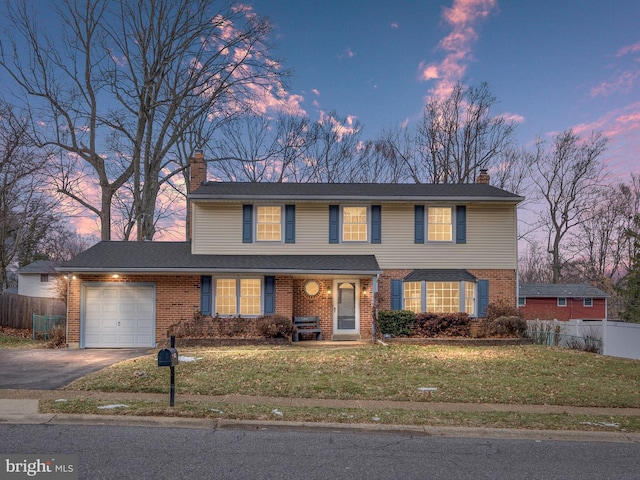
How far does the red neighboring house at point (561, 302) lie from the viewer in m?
34.4

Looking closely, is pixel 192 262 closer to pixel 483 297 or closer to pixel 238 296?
pixel 238 296

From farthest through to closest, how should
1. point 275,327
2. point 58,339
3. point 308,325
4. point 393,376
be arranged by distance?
point 308,325 → point 58,339 → point 275,327 → point 393,376

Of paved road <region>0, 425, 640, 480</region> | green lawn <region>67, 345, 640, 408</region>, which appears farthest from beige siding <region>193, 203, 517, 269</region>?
paved road <region>0, 425, 640, 480</region>

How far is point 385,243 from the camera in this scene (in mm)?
18391

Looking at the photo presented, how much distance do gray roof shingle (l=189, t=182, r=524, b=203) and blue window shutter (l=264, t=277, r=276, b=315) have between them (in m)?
3.33

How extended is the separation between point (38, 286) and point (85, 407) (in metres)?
39.6

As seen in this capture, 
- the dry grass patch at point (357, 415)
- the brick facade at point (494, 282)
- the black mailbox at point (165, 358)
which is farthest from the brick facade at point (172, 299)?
the black mailbox at point (165, 358)

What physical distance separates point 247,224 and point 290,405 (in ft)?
36.1

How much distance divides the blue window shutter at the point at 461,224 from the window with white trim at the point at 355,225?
3.58 meters

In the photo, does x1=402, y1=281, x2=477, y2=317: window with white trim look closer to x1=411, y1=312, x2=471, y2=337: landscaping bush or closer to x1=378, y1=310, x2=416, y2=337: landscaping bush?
x1=411, y1=312, x2=471, y2=337: landscaping bush

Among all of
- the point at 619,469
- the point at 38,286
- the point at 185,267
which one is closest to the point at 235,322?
the point at 185,267

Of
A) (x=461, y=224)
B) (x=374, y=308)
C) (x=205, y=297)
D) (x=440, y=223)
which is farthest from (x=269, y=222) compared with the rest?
(x=461, y=224)

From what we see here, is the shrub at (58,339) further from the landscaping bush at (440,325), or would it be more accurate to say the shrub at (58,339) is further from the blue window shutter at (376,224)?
the landscaping bush at (440,325)

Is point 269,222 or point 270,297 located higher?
point 269,222
